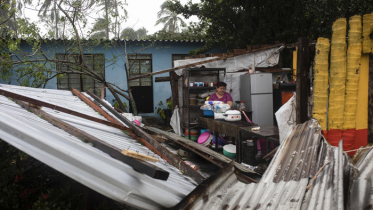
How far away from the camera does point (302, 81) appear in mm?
3848

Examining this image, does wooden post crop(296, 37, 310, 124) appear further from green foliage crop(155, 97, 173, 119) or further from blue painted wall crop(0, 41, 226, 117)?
blue painted wall crop(0, 41, 226, 117)

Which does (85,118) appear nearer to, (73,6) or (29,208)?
(29,208)

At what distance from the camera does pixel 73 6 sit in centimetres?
809

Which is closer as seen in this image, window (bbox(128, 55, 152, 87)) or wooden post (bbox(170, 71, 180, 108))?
wooden post (bbox(170, 71, 180, 108))

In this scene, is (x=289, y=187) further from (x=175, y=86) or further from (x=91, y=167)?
(x=175, y=86)

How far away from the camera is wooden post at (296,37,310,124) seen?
3.83m

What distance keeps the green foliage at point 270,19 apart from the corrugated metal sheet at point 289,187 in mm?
7539

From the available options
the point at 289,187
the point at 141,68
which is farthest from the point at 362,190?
the point at 141,68

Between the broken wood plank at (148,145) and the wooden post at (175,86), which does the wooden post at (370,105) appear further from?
the wooden post at (175,86)

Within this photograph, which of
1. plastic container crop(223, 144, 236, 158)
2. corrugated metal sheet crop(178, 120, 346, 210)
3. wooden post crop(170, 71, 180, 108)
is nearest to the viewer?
corrugated metal sheet crop(178, 120, 346, 210)

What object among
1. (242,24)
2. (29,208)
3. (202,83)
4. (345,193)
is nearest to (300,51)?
(345,193)

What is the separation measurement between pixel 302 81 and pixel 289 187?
82.6 inches

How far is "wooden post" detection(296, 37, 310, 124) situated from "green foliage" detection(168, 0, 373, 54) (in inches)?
233

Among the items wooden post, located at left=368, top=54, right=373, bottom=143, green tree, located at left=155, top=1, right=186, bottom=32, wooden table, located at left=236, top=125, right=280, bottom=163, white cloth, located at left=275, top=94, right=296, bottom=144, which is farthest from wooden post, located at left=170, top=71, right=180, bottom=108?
green tree, located at left=155, top=1, right=186, bottom=32
